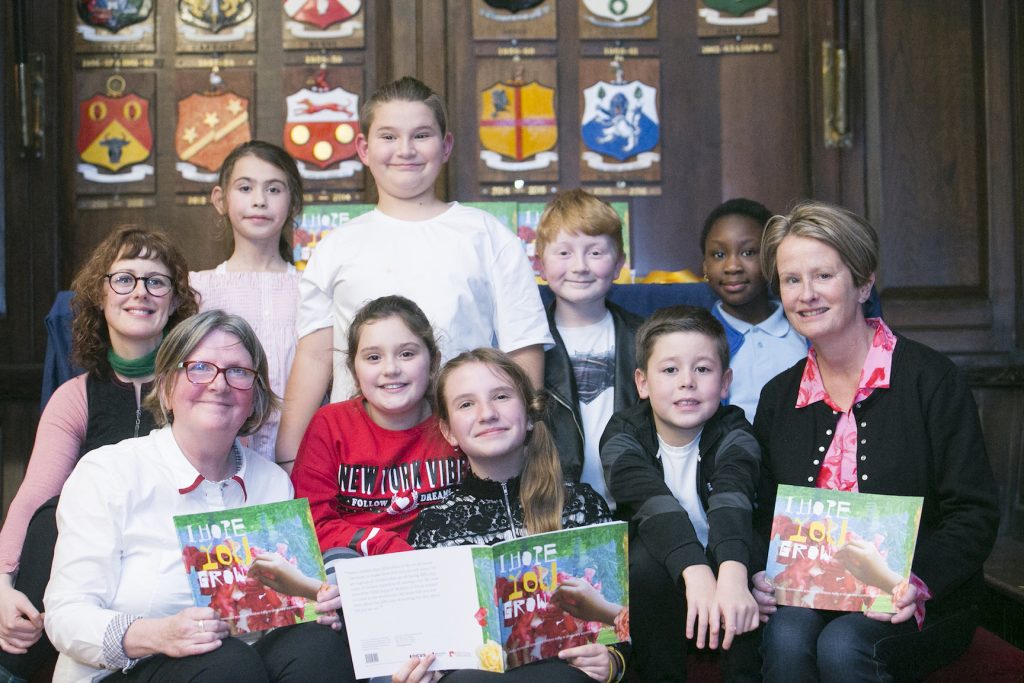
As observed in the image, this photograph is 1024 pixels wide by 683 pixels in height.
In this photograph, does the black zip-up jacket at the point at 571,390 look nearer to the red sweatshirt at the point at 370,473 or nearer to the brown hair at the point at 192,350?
the red sweatshirt at the point at 370,473

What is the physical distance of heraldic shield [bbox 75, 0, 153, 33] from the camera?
429cm

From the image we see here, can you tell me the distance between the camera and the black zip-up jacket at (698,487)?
7.27 feet

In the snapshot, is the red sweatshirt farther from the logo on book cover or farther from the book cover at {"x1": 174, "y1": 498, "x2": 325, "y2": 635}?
the logo on book cover

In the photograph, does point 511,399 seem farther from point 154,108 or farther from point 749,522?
point 154,108

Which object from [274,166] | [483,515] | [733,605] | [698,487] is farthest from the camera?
[274,166]

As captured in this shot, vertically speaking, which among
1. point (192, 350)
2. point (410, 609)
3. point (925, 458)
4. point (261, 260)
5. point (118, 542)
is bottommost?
point (410, 609)

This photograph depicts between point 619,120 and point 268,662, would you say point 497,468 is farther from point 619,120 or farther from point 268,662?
point 619,120

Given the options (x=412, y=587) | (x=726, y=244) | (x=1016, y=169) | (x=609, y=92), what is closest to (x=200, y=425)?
(x=412, y=587)

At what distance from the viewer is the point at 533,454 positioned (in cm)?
236

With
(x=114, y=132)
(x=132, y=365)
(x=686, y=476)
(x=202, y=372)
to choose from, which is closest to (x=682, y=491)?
(x=686, y=476)

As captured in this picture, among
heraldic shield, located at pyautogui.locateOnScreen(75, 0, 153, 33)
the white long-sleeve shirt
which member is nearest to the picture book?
the white long-sleeve shirt

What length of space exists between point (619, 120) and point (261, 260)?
1704 mm

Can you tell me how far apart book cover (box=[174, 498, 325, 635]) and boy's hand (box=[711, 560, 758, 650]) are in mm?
766

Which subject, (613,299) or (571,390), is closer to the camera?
(571,390)
